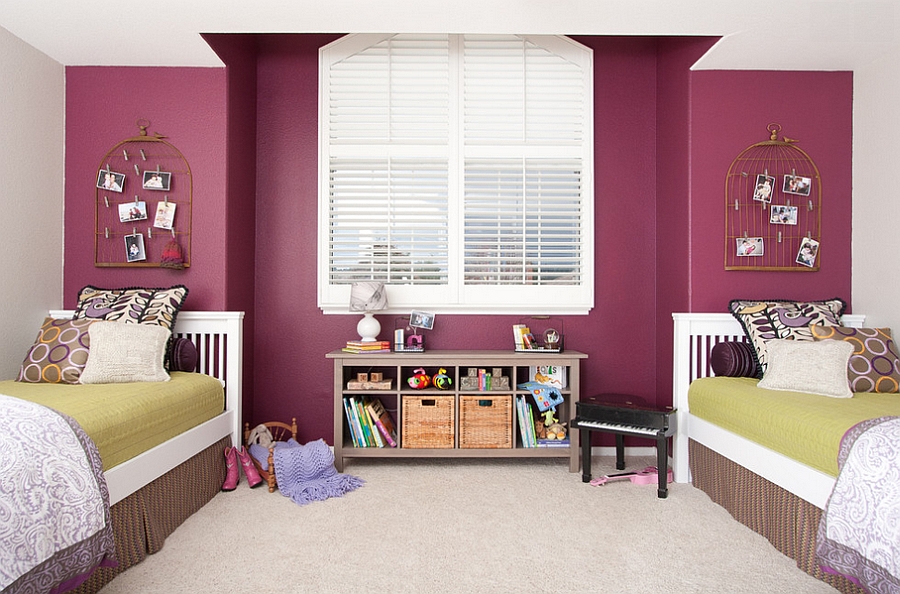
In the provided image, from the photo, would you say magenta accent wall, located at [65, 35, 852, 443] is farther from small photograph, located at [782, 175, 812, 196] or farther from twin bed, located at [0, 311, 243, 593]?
twin bed, located at [0, 311, 243, 593]

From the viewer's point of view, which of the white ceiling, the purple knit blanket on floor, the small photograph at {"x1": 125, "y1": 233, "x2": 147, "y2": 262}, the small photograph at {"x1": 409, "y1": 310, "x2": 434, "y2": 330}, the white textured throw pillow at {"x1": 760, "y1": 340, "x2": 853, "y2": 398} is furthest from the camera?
the small photograph at {"x1": 409, "y1": 310, "x2": 434, "y2": 330}

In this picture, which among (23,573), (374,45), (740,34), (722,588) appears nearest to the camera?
(23,573)

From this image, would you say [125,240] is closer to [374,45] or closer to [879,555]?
[374,45]

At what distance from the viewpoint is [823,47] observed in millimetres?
2914

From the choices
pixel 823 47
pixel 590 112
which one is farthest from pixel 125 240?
pixel 823 47

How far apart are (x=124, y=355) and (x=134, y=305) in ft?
1.28

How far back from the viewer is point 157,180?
3.16 m

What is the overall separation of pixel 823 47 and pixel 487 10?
1.76m

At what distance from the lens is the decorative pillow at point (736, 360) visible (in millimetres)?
2857

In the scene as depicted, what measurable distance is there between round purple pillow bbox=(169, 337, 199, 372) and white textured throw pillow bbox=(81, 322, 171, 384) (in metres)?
0.23

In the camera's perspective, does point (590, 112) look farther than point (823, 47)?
Yes

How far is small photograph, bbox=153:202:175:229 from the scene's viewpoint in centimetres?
317

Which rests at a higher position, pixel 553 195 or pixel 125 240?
pixel 553 195

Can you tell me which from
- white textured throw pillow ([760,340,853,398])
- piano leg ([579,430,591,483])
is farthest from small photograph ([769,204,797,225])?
piano leg ([579,430,591,483])
